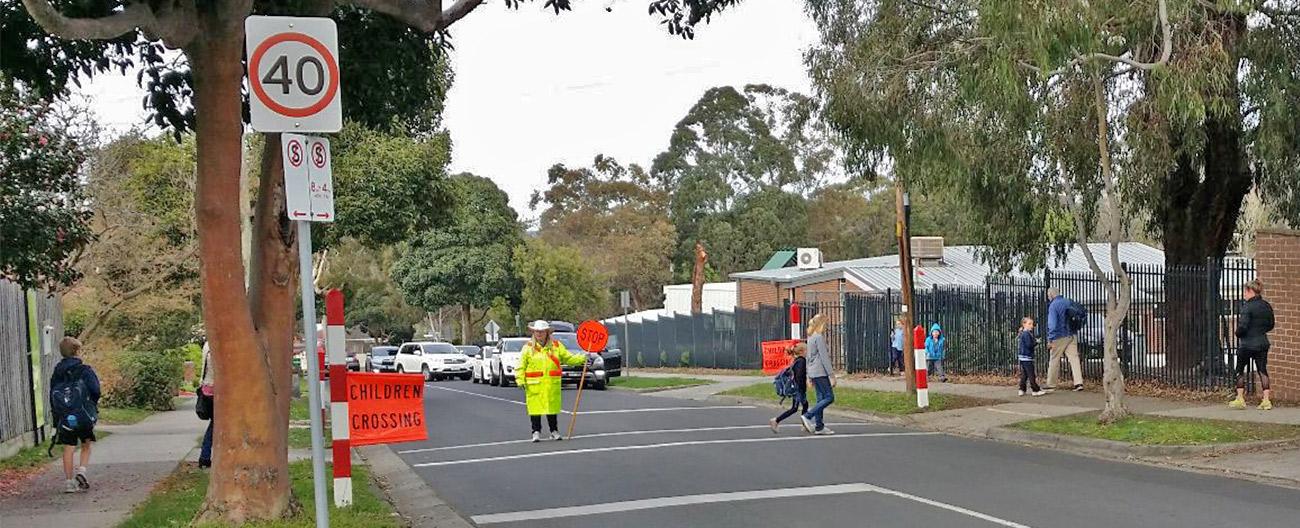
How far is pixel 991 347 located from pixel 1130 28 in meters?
10.4

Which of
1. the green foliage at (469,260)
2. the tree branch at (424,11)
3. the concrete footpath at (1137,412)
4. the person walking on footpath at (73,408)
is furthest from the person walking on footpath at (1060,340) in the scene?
the green foliage at (469,260)

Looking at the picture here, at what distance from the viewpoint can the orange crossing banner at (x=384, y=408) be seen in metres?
10.4

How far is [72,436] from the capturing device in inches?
510

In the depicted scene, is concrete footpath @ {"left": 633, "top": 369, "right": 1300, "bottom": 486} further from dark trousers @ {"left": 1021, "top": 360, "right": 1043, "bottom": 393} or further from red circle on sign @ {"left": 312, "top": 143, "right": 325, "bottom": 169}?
red circle on sign @ {"left": 312, "top": 143, "right": 325, "bottom": 169}

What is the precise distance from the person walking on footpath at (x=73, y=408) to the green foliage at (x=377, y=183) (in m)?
12.6

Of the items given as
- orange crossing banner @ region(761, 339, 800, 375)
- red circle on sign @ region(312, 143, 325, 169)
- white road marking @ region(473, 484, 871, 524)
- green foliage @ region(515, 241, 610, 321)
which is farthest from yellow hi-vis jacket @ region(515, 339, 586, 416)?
green foliage @ region(515, 241, 610, 321)

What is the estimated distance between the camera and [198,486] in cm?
1295

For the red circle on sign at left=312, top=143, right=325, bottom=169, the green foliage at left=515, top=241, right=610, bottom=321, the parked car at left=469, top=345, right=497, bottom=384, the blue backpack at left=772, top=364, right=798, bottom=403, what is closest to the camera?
the red circle on sign at left=312, top=143, right=325, bottom=169

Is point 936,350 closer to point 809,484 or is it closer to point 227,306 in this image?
point 809,484

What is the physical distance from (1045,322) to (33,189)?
16856 millimetres

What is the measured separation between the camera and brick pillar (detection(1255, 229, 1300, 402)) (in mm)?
17344

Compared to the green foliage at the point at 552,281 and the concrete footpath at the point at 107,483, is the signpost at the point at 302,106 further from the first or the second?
the green foliage at the point at 552,281

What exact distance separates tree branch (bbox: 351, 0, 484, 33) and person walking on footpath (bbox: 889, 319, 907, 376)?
1882 cm

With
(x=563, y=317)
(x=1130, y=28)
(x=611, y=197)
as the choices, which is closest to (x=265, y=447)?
(x=1130, y=28)
